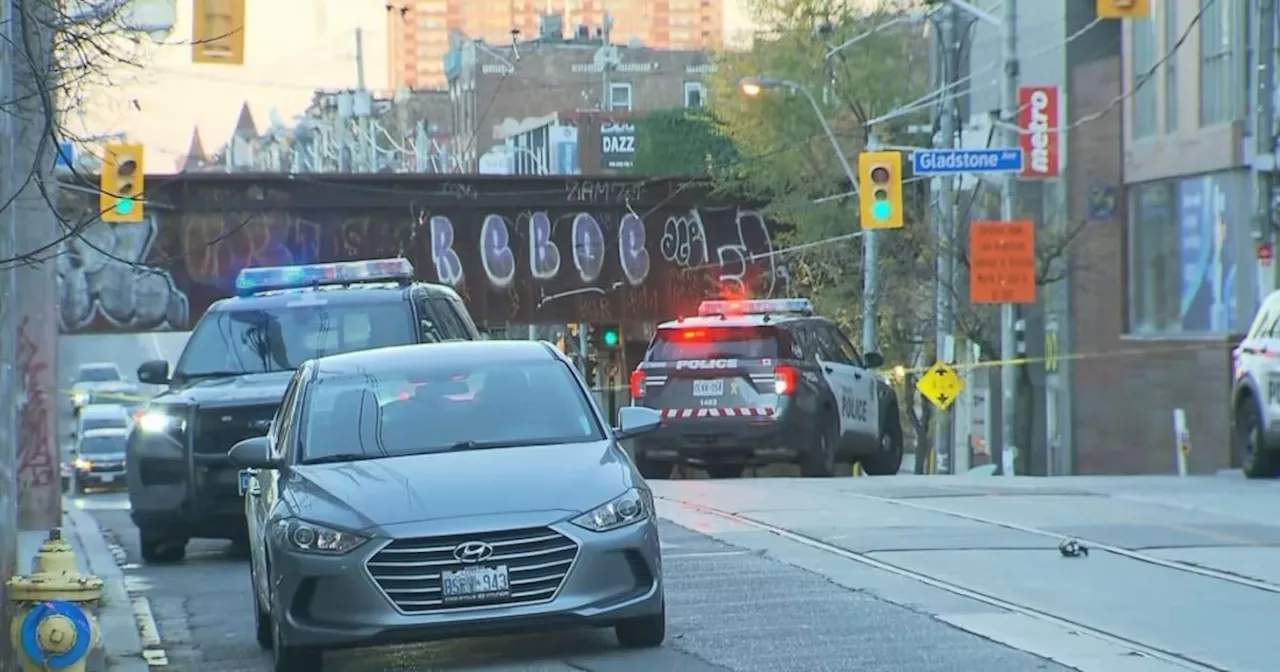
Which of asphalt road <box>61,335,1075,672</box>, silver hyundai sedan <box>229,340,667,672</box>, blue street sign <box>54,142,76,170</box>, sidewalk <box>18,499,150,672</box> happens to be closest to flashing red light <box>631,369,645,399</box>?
sidewalk <box>18,499,150,672</box>

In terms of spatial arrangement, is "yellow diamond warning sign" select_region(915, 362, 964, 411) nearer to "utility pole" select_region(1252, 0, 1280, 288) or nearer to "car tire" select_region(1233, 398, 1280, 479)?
"utility pole" select_region(1252, 0, 1280, 288)

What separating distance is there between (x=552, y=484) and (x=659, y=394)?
1372cm

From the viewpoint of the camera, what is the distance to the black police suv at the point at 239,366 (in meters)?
15.7

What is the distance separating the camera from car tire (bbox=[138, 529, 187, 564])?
16.3m

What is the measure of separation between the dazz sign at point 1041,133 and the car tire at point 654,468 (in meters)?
14.2

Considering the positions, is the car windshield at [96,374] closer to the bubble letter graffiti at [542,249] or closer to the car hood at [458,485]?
the bubble letter graffiti at [542,249]

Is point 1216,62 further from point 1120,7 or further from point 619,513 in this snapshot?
point 619,513

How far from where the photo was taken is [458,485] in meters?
10.2

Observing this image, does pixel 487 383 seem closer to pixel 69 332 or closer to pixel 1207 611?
pixel 1207 611

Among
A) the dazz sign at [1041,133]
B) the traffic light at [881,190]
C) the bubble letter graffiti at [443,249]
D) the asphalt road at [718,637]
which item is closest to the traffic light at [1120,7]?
the asphalt road at [718,637]

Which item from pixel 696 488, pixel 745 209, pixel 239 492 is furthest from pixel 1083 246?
pixel 239 492

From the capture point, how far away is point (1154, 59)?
38.1m

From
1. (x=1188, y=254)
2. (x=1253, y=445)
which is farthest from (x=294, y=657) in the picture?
(x=1188, y=254)

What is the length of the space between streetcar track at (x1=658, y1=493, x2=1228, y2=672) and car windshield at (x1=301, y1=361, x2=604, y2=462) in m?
2.53
